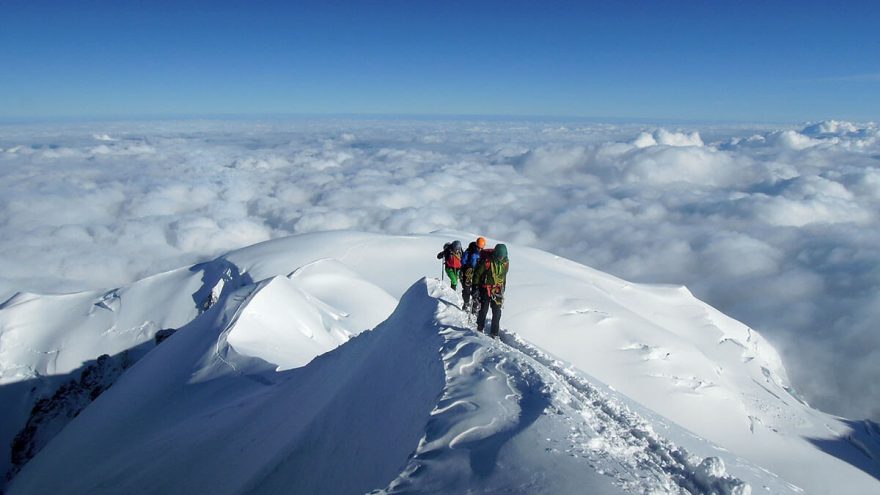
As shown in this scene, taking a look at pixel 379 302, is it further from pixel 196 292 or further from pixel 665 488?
pixel 665 488

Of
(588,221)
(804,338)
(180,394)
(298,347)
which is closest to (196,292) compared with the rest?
(298,347)

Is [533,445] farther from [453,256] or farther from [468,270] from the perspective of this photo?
[453,256]

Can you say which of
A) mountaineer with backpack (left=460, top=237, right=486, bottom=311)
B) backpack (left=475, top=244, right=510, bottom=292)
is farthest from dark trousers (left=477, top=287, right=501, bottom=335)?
mountaineer with backpack (left=460, top=237, right=486, bottom=311)

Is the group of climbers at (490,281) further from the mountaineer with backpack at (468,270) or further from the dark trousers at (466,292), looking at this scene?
the dark trousers at (466,292)

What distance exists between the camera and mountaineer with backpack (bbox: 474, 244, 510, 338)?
1084cm

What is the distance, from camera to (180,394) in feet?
48.8

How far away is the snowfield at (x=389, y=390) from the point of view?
557cm

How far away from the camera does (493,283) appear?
426 inches

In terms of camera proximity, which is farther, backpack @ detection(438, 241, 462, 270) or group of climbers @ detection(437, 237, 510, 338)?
backpack @ detection(438, 241, 462, 270)

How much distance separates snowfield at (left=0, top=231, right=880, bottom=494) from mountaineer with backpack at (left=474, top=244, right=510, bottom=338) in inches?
28.3

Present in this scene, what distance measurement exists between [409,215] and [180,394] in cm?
12532

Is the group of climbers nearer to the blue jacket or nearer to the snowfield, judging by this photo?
the blue jacket

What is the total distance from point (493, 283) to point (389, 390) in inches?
153

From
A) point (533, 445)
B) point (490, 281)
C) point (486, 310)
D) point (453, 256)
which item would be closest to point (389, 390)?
point (533, 445)
